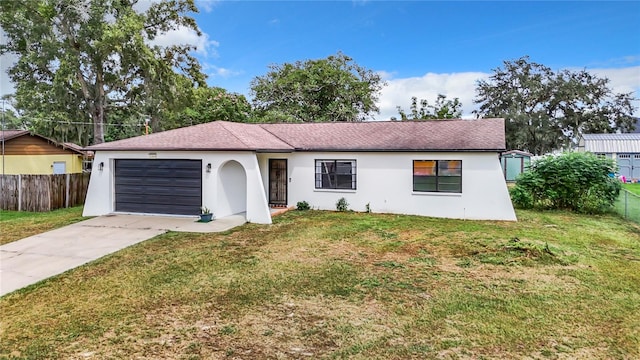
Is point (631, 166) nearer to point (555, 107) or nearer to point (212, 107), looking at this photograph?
point (555, 107)

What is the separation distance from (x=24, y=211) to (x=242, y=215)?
8.21 meters

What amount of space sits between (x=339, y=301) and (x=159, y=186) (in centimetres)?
947

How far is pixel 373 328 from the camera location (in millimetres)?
4691

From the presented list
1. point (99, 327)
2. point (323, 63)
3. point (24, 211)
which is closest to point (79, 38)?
point (24, 211)

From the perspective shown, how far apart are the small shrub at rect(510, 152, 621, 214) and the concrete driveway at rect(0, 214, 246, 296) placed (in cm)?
1103

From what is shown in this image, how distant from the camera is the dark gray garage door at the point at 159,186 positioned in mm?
12484

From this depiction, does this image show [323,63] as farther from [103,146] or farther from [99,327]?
[99,327]

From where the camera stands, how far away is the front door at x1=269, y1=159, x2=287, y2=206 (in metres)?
15.0

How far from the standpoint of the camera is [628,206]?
1275cm

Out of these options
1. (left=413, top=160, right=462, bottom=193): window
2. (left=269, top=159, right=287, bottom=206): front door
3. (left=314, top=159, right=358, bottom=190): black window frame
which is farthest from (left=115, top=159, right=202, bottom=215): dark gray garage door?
(left=413, top=160, right=462, bottom=193): window

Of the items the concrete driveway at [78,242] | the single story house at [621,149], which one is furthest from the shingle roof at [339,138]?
the single story house at [621,149]

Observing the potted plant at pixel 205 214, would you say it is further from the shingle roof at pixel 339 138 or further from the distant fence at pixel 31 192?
the distant fence at pixel 31 192

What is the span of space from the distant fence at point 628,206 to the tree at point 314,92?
20.4m

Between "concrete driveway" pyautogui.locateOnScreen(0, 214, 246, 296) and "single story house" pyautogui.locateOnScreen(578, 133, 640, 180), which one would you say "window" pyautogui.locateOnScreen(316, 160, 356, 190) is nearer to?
"concrete driveway" pyautogui.locateOnScreen(0, 214, 246, 296)
